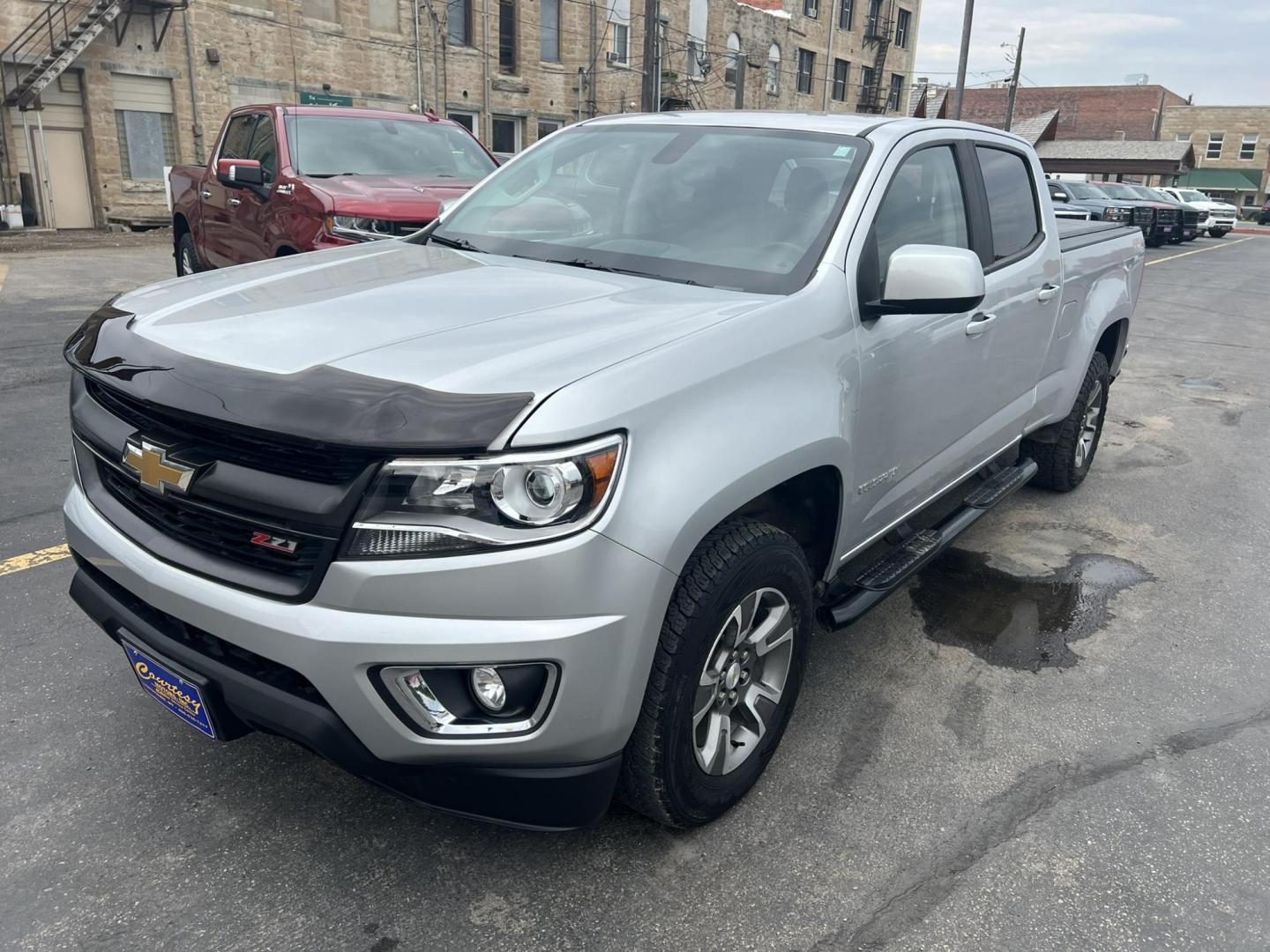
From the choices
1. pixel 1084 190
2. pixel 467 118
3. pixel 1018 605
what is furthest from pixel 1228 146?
→ pixel 1018 605

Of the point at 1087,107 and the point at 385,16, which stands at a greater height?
the point at 1087,107

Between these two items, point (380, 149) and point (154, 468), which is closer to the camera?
point (154, 468)

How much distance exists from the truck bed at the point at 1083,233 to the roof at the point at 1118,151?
47.8 metres

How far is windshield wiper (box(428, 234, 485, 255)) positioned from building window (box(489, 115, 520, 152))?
84.7 feet

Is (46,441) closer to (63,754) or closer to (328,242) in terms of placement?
(328,242)

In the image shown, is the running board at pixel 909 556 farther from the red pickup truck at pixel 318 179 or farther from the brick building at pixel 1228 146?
the brick building at pixel 1228 146

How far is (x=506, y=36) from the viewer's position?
27.7 m

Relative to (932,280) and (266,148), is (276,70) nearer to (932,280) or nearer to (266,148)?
(266,148)

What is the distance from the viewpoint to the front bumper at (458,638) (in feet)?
6.28

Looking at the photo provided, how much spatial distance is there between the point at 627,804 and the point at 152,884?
1.13m

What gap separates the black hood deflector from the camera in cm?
189

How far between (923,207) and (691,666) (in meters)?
2.00

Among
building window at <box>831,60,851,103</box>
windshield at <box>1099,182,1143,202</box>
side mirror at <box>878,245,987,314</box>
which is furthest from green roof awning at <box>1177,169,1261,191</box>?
side mirror at <box>878,245,987,314</box>

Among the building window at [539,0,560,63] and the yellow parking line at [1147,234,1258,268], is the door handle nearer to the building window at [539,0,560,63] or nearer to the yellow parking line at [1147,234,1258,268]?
the yellow parking line at [1147,234,1258,268]
